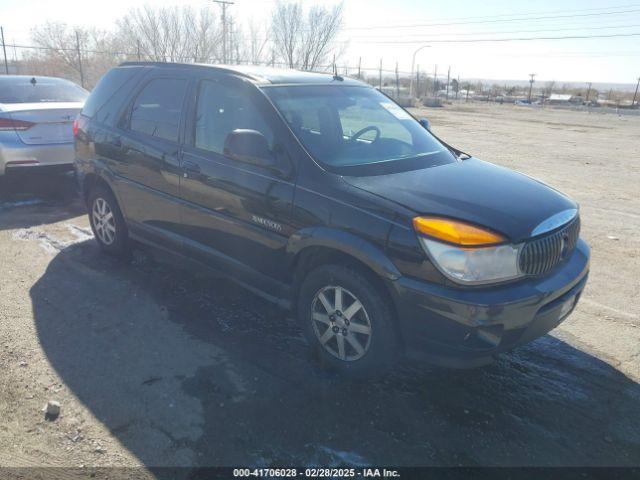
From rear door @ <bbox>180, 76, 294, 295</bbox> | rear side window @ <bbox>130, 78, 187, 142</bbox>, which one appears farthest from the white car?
rear door @ <bbox>180, 76, 294, 295</bbox>

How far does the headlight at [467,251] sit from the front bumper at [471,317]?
0.25ft

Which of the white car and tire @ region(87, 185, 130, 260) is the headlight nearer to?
tire @ region(87, 185, 130, 260)

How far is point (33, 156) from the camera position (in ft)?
22.2

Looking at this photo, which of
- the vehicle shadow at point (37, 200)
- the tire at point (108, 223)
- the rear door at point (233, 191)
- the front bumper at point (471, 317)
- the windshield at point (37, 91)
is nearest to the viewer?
the front bumper at point (471, 317)

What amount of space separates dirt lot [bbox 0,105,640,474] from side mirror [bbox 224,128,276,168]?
1319mm

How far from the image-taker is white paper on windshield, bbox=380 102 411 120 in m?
4.39

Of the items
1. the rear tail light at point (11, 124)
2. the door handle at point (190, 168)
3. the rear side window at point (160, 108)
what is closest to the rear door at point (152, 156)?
the rear side window at point (160, 108)

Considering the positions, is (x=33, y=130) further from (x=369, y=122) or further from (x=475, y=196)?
(x=475, y=196)

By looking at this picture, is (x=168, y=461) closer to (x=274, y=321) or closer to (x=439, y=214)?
(x=274, y=321)

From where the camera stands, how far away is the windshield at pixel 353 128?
350 cm

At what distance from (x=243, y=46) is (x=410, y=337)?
1570 inches

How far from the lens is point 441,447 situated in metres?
2.72

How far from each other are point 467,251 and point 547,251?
0.61 m

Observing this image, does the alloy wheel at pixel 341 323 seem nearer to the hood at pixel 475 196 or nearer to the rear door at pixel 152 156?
the hood at pixel 475 196
